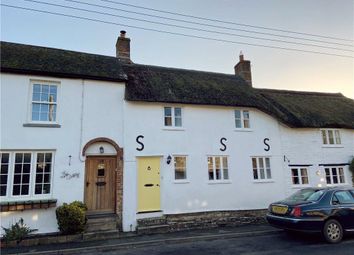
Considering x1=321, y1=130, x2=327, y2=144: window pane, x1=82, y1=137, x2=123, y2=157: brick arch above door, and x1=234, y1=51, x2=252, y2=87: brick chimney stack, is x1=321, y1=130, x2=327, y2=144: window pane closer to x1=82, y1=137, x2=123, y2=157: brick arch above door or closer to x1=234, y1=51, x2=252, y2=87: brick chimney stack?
x1=234, y1=51, x2=252, y2=87: brick chimney stack

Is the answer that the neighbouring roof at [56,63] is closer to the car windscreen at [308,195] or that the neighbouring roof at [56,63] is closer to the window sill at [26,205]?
the window sill at [26,205]

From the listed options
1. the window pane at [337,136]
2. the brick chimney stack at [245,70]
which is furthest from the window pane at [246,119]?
the window pane at [337,136]

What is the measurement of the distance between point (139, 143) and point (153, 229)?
3893mm

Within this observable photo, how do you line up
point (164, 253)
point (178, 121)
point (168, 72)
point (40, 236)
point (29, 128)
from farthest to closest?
point (168, 72)
point (178, 121)
point (29, 128)
point (40, 236)
point (164, 253)

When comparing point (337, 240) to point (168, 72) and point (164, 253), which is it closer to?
point (164, 253)

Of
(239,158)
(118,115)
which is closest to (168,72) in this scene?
(118,115)

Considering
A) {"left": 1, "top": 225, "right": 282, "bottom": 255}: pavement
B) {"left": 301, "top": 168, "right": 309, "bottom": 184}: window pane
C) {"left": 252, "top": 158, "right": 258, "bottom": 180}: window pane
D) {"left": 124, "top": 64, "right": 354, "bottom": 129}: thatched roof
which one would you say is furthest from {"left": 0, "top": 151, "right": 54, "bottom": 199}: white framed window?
{"left": 301, "top": 168, "right": 309, "bottom": 184}: window pane

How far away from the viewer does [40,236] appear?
30.4ft

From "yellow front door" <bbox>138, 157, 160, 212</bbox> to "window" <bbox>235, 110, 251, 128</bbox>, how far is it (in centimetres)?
522

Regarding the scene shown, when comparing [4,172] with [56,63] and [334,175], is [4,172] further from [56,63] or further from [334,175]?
[334,175]

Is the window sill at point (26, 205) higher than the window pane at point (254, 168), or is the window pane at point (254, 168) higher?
the window pane at point (254, 168)

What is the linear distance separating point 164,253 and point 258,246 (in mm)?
3295

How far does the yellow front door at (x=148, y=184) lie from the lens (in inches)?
440

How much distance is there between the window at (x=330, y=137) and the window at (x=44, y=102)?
50.4ft
